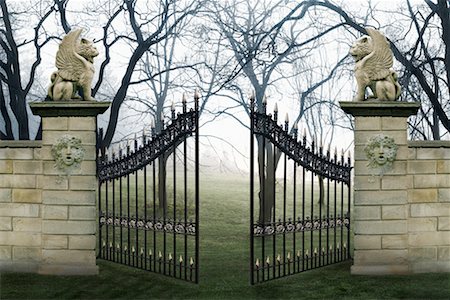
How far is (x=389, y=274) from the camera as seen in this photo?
8.97 m

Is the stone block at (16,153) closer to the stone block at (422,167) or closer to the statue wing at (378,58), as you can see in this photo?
the statue wing at (378,58)

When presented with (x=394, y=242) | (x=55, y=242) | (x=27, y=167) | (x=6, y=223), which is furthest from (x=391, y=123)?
(x=6, y=223)

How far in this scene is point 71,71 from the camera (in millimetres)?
9055

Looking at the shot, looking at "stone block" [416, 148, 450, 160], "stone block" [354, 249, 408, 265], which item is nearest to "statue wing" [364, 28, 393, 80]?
"stone block" [416, 148, 450, 160]

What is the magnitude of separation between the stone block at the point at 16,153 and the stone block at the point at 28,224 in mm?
1082

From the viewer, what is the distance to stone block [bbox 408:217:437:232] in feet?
29.8

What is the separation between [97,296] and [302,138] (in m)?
4.13

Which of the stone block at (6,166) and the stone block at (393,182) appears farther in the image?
the stone block at (6,166)

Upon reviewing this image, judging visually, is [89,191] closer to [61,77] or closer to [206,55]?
[61,77]

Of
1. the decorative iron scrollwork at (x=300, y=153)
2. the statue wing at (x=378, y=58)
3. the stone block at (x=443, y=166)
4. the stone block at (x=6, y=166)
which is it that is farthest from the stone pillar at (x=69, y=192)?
the stone block at (x=443, y=166)

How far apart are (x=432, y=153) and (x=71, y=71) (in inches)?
248

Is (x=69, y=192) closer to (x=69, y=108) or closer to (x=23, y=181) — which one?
(x=23, y=181)

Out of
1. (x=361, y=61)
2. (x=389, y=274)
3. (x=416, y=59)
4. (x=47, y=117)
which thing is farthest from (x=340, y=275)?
(x=416, y=59)

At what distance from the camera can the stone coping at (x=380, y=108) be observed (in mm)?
8820
